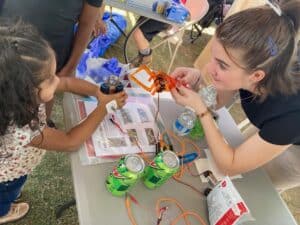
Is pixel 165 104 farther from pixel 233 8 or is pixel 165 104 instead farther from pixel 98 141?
pixel 233 8

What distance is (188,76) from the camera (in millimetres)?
1415

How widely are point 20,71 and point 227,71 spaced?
666 millimetres

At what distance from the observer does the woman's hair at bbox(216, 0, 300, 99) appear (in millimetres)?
1080

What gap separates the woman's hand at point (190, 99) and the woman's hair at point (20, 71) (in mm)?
525

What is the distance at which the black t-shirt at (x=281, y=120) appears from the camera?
1.13 m

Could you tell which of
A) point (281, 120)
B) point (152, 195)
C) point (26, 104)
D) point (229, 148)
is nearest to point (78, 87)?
point (26, 104)

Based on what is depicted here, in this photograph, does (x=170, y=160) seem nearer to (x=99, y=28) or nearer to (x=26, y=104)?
(x=26, y=104)

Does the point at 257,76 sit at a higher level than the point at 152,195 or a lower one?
higher

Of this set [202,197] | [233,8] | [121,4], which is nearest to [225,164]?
[202,197]

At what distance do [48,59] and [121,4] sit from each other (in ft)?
2.81

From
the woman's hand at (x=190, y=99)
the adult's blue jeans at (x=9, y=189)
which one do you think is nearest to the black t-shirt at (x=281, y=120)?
the woman's hand at (x=190, y=99)

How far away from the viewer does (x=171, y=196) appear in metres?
1.13

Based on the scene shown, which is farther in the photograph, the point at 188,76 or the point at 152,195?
the point at 188,76

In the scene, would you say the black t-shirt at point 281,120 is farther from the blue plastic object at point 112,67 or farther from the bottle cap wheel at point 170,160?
the blue plastic object at point 112,67
